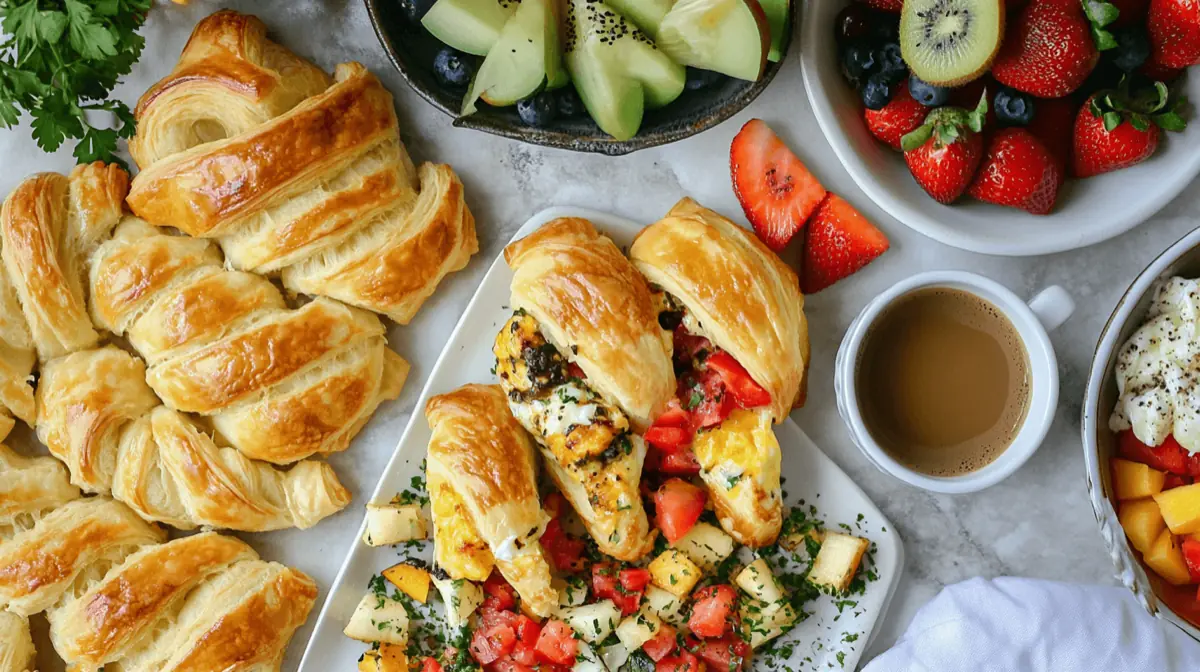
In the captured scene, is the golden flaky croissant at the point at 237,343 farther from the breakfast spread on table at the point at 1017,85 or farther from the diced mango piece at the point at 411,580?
the breakfast spread on table at the point at 1017,85

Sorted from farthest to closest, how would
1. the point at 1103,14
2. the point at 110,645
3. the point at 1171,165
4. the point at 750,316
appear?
the point at 110,645 < the point at 750,316 < the point at 1171,165 < the point at 1103,14

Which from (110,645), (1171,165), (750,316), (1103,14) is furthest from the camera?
(110,645)

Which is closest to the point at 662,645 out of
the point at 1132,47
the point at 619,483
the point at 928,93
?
the point at 619,483

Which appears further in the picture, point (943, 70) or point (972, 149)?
point (972, 149)

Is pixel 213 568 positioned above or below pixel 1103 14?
below

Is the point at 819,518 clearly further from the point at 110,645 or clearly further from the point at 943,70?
the point at 110,645

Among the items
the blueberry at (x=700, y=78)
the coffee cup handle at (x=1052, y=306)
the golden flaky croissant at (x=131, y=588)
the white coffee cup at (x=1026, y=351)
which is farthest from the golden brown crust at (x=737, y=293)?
the golden flaky croissant at (x=131, y=588)

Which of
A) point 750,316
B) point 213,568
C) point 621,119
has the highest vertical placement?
point 621,119

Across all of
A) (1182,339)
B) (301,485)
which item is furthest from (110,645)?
(1182,339)
